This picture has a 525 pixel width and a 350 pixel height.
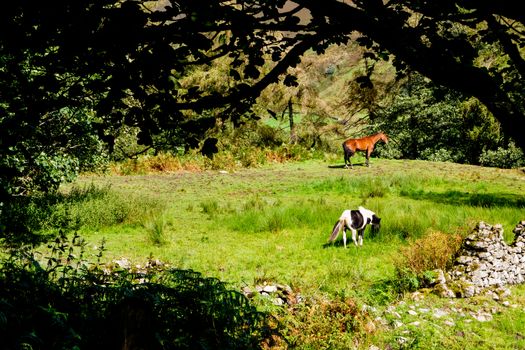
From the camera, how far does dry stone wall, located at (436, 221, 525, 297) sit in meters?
7.78

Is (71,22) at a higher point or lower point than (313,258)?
higher

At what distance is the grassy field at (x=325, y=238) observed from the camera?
19.5 ft

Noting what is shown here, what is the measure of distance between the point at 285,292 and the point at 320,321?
1924 millimetres

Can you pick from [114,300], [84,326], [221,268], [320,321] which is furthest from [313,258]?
[84,326]

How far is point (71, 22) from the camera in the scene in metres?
2.79

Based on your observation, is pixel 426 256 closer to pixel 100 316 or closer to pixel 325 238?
pixel 325 238

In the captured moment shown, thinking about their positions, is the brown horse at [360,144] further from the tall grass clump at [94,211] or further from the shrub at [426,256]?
the shrub at [426,256]

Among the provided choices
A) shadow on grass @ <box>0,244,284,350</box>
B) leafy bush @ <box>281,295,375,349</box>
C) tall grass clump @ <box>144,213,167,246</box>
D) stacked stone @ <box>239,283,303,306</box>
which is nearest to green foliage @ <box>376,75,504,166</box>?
tall grass clump @ <box>144,213,167,246</box>

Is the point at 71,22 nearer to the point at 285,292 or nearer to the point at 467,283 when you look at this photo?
the point at 285,292

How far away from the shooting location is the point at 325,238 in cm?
1103

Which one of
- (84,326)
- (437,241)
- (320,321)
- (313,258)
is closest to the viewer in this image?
(84,326)

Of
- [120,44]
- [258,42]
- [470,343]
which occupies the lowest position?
[470,343]

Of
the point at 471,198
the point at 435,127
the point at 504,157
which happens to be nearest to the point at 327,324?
the point at 471,198

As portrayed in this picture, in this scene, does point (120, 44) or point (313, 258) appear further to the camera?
point (313, 258)
